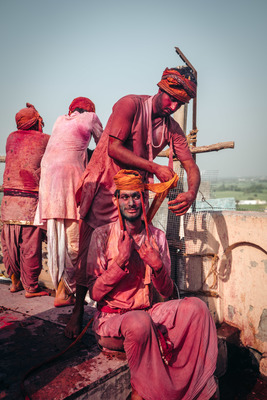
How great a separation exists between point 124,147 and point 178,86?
0.70 m

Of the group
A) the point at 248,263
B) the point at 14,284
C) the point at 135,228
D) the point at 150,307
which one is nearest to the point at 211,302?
the point at 248,263

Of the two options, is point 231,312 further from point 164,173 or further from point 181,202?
point 164,173

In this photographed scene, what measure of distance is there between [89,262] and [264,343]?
247 cm

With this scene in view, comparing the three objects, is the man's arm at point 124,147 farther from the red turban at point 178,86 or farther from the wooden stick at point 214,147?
the wooden stick at point 214,147

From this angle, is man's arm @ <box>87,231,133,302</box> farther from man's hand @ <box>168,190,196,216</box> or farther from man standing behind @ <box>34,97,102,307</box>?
man standing behind @ <box>34,97,102,307</box>

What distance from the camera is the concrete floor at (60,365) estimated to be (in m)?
2.11

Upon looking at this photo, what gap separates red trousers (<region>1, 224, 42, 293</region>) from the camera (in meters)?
4.11

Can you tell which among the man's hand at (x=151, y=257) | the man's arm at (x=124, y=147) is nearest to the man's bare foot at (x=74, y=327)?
the man's hand at (x=151, y=257)

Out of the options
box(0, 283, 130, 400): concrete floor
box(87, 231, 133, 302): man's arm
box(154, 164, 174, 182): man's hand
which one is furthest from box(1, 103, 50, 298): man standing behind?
box(154, 164, 174, 182): man's hand

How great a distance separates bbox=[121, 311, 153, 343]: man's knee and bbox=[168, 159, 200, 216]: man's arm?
96cm

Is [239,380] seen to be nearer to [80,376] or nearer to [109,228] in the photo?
[80,376]

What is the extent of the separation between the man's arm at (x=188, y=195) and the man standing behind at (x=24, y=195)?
2048mm

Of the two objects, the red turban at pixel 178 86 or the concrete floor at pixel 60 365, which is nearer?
the concrete floor at pixel 60 365

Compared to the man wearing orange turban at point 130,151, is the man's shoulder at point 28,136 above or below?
above
